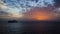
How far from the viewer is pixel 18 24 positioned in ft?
5.92

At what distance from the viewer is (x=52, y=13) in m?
1.82

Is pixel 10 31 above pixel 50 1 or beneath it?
beneath

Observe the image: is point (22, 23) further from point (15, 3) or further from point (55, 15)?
point (55, 15)

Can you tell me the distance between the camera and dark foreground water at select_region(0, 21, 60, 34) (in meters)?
1.79

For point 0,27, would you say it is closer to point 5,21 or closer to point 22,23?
point 5,21

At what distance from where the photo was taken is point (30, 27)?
1.82 metres

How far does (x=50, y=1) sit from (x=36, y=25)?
0.38 meters

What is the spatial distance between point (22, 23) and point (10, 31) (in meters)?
0.19

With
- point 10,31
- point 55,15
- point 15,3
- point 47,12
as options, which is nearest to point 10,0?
point 15,3

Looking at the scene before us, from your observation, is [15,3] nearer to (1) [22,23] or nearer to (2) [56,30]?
(1) [22,23]

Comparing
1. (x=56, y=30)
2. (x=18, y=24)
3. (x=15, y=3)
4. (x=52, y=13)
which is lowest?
(x=56, y=30)

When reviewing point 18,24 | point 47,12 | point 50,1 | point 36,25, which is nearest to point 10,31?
point 18,24

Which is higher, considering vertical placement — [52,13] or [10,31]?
[52,13]

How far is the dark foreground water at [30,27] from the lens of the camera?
70.6 inches
